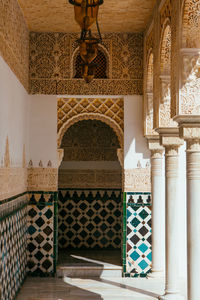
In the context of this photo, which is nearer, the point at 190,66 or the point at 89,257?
the point at 190,66

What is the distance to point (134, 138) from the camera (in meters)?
7.59

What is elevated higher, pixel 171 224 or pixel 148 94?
pixel 148 94

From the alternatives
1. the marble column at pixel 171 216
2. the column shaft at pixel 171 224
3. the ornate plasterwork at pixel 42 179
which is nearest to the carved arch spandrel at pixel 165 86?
the marble column at pixel 171 216

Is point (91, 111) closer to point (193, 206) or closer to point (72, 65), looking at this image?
point (72, 65)

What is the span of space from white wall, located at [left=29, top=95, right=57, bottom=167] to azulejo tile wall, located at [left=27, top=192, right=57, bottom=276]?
0.62 m

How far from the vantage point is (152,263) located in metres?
7.21

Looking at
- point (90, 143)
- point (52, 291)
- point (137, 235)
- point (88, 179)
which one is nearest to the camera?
point (52, 291)

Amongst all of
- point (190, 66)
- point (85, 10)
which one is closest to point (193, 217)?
point (190, 66)

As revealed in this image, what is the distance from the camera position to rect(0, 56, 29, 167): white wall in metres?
5.20

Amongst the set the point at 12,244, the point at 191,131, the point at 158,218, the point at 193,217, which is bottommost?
the point at 12,244

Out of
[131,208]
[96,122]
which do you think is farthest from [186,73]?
[96,122]

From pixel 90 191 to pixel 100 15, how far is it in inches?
162

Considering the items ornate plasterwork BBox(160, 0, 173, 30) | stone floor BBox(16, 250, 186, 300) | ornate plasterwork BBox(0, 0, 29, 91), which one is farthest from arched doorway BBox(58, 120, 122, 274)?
ornate plasterwork BBox(160, 0, 173, 30)

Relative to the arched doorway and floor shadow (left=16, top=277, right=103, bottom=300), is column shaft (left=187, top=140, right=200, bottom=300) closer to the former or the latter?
floor shadow (left=16, top=277, right=103, bottom=300)
